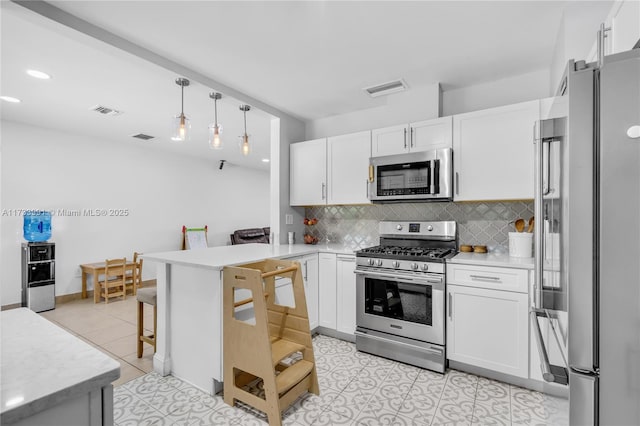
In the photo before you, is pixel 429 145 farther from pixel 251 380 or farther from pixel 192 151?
pixel 192 151

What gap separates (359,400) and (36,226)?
15.2 ft

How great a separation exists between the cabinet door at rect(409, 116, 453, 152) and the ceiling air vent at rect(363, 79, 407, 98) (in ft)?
1.34

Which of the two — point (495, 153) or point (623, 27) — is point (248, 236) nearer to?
point (495, 153)

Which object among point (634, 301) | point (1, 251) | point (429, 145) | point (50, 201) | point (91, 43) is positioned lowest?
point (1, 251)

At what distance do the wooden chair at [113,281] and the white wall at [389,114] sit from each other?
3.43 meters

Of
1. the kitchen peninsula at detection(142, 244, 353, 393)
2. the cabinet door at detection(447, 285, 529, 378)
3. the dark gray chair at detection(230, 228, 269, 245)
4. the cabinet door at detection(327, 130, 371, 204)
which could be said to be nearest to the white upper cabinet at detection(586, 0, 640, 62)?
the cabinet door at detection(447, 285, 529, 378)

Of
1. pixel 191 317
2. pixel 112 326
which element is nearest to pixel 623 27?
pixel 191 317

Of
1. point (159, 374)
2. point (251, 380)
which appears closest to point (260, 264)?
point (251, 380)

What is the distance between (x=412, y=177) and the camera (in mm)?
2887

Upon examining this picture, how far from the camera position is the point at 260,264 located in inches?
92.1

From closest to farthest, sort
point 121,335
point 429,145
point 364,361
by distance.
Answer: point 364,361 < point 429,145 < point 121,335

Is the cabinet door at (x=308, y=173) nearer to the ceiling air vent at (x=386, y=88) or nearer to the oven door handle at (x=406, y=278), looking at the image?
the ceiling air vent at (x=386, y=88)

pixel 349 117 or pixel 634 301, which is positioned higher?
pixel 349 117

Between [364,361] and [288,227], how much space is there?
1.75m
